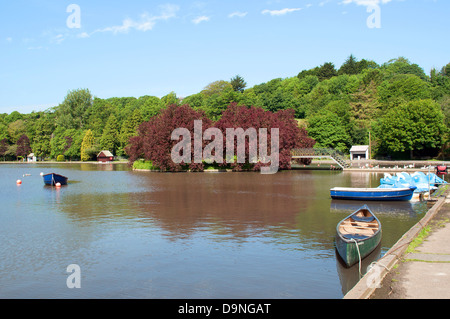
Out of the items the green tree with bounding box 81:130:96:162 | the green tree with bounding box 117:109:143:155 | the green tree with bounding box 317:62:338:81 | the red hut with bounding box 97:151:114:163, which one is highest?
the green tree with bounding box 317:62:338:81

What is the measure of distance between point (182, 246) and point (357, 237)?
8.05 m

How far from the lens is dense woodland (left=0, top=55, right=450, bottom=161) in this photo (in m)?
90.6

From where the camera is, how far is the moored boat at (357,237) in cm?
1560

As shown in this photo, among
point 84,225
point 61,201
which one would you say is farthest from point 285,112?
point 84,225

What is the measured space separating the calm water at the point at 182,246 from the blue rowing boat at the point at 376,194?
117cm

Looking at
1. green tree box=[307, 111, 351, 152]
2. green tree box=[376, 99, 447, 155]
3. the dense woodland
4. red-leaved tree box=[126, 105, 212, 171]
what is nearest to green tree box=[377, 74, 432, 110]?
the dense woodland

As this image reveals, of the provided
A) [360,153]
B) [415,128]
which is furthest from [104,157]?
[415,128]

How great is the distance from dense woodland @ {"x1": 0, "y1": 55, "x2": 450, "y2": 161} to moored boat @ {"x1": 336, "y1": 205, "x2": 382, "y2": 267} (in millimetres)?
67247

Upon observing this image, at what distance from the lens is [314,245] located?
1934 cm

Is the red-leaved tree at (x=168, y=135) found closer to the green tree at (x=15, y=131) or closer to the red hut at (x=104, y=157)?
the red hut at (x=104, y=157)

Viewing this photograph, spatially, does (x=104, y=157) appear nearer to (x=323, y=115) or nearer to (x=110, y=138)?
(x=110, y=138)

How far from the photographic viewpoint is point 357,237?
57.8 ft

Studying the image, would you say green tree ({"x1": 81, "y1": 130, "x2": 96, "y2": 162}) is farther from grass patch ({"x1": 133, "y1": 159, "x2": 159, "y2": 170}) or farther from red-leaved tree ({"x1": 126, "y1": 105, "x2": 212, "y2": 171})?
red-leaved tree ({"x1": 126, "y1": 105, "x2": 212, "y2": 171})
